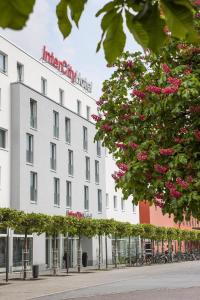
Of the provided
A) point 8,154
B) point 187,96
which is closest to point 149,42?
point 187,96

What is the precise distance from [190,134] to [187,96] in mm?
877

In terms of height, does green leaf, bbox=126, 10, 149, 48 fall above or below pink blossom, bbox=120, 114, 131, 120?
below

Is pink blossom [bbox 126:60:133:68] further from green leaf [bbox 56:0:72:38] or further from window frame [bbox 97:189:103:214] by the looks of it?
window frame [bbox 97:189:103:214]

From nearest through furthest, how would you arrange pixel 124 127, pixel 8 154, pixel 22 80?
pixel 124 127 < pixel 8 154 < pixel 22 80

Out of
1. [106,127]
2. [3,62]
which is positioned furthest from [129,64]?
[3,62]

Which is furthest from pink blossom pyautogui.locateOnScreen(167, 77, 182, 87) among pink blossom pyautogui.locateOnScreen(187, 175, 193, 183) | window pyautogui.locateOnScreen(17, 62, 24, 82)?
window pyautogui.locateOnScreen(17, 62, 24, 82)

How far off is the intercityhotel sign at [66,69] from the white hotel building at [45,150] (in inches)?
4.5

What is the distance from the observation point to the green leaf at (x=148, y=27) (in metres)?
2.10

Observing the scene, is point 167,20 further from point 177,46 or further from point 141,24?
point 177,46

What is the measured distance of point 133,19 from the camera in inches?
81.7

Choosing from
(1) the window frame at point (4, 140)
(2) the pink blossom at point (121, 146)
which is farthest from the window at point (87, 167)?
(2) the pink blossom at point (121, 146)

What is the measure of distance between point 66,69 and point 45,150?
34.5 feet

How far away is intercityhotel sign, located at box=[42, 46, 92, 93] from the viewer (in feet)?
165

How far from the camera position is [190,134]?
10.3 m
